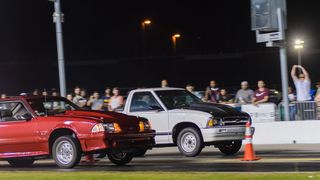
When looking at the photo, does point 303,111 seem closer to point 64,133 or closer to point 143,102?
point 143,102

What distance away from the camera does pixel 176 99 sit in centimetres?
1558

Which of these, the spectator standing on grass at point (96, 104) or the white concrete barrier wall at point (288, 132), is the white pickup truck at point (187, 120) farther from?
the spectator standing on grass at point (96, 104)

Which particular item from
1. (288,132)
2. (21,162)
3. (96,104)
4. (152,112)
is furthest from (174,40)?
(21,162)

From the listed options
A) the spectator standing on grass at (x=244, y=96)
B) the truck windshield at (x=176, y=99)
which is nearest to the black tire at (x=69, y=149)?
the truck windshield at (x=176, y=99)

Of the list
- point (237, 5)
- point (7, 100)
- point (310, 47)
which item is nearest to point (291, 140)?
point (7, 100)

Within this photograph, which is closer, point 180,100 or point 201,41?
point 180,100

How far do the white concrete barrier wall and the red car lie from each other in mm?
6075

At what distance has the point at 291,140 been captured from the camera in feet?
58.4

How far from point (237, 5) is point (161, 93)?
210 feet

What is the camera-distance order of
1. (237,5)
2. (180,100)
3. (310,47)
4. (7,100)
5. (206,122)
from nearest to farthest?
(7,100) < (206,122) < (180,100) < (310,47) < (237,5)

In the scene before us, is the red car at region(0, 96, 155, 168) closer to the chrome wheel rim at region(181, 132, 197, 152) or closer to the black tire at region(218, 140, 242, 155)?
the chrome wheel rim at region(181, 132, 197, 152)

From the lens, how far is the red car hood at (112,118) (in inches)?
481

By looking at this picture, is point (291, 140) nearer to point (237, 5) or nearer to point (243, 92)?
point (243, 92)

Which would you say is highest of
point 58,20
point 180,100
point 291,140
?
point 58,20
